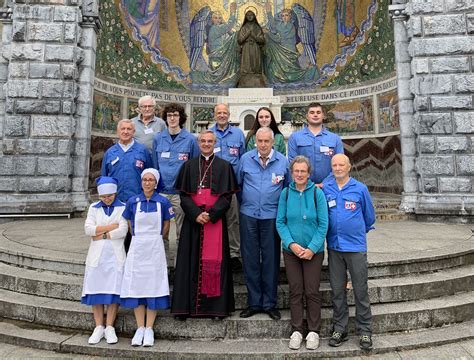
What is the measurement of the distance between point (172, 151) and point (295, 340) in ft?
7.42

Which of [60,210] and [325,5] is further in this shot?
[325,5]

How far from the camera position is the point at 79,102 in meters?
8.00

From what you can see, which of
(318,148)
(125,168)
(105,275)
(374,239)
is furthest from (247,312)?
(374,239)

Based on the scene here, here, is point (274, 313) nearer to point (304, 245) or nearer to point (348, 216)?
point (304, 245)

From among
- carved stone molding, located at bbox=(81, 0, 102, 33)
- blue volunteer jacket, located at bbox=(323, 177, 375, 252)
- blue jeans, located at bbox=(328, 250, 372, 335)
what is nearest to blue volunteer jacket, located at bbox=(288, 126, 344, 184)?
blue volunteer jacket, located at bbox=(323, 177, 375, 252)

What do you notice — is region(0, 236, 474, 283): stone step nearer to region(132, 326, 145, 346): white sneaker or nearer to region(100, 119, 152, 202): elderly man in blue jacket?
region(132, 326, 145, 346): white sneaker

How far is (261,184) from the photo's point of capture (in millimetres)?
3400

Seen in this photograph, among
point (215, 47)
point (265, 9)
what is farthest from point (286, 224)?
point (265, 9)

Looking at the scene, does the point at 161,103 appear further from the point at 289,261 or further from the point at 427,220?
the point at 289,261

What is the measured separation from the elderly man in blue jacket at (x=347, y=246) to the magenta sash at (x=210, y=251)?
1002 millimetres

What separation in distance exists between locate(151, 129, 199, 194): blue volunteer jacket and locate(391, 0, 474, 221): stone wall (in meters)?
5.64

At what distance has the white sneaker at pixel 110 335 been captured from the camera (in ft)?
10.3

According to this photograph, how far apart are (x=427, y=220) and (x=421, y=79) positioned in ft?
9.72

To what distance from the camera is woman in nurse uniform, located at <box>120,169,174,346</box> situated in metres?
3.10
